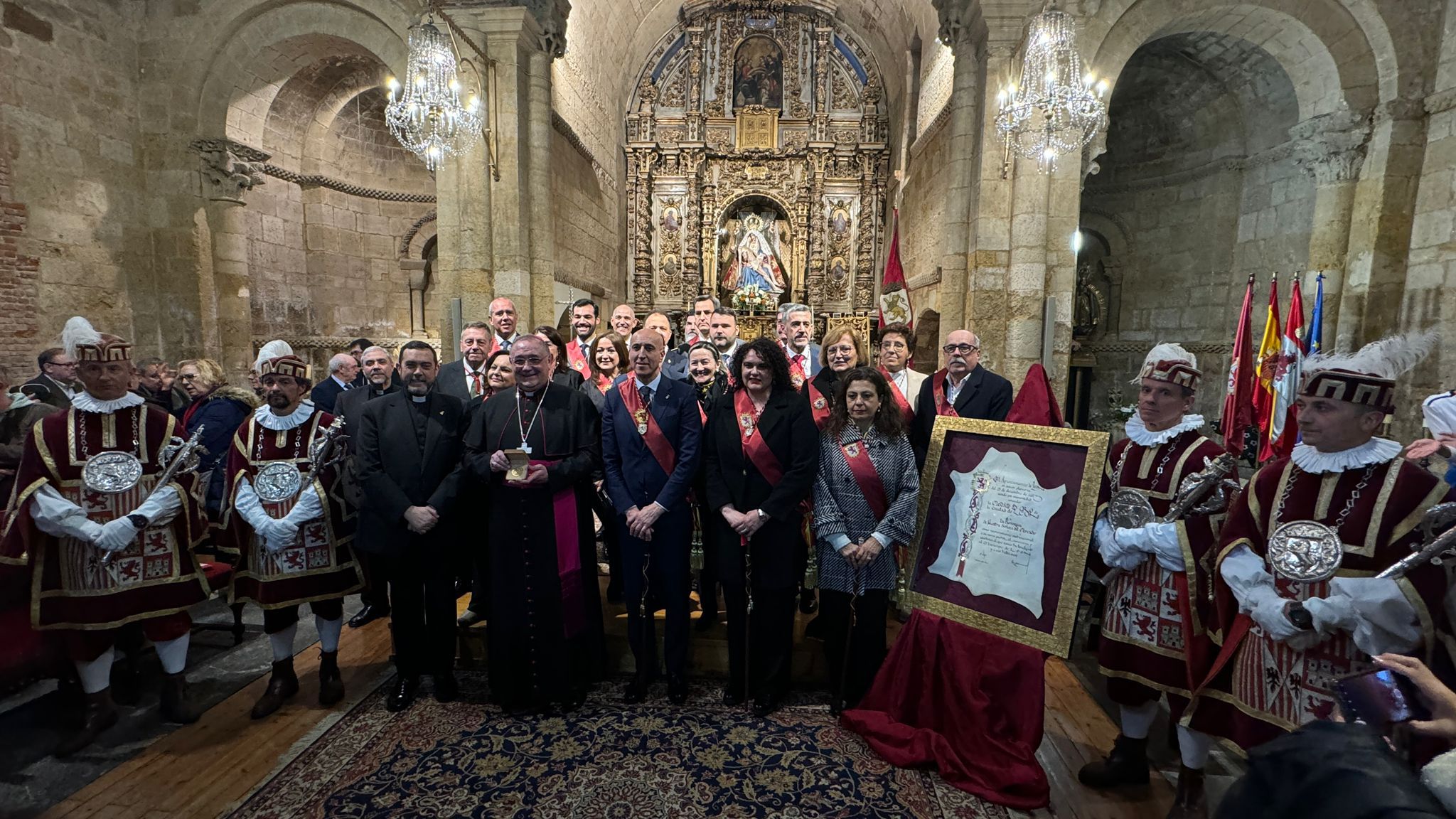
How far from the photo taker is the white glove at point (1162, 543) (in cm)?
246

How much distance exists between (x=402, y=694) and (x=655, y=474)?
1.89 metres

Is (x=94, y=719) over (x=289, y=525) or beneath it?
beneath

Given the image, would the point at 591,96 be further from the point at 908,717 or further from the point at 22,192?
the point at 908,717

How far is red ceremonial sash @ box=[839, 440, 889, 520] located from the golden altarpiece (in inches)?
454

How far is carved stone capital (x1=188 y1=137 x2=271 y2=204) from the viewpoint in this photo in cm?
846

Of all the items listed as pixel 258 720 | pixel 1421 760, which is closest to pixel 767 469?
pixel 1421 760

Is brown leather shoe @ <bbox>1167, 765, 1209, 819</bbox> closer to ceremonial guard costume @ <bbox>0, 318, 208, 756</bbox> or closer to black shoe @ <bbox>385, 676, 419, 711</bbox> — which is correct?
black shoe @ <bbox>385, 676, 419, 711</bbox>

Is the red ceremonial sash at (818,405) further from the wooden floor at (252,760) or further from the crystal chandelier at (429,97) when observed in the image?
the crystal chandelier at (429,97)

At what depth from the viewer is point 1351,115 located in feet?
22.9

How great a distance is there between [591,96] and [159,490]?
421 inches

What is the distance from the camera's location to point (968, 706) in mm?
2861

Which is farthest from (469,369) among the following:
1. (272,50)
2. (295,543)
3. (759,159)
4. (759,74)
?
(759,74)

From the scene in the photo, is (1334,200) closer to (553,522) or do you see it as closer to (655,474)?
(655,474)

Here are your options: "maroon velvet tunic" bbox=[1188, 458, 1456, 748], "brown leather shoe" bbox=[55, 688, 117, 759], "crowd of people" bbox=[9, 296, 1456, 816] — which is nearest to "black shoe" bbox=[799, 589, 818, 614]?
"crowd of people" bbox=[9, 296, 1456, 816]
